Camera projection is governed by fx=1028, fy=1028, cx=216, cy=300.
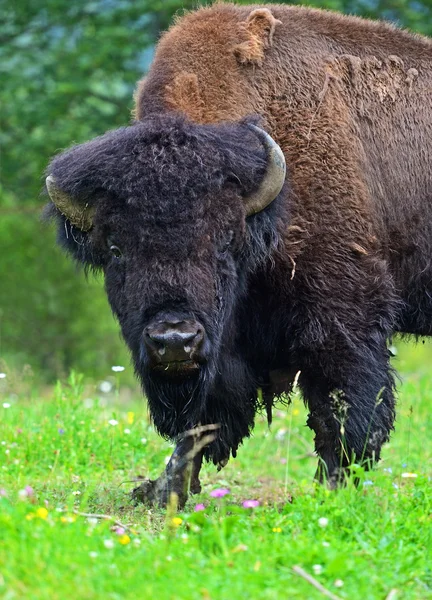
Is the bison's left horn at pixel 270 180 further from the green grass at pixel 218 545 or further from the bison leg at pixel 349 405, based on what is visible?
the green grass at pixel 218 545

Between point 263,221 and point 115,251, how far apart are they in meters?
0.81

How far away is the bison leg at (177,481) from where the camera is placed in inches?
229

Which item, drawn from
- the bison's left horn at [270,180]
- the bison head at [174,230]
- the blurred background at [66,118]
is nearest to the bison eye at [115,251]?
the bison head at [174,230]

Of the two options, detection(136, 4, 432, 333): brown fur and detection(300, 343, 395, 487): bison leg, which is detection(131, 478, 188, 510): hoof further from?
detection(136, 4, 432, 333): brown fur

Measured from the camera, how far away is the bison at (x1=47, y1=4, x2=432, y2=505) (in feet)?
16.7

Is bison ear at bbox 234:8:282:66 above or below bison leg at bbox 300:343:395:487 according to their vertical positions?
above

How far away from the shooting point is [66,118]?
1501 cm

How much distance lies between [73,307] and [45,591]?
1144cm

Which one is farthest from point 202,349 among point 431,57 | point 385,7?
point 385,7

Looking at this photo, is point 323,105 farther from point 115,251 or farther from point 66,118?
point 66,118

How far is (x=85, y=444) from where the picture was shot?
22.9ft

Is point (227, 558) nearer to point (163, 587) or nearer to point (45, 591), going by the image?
point (163, 587)

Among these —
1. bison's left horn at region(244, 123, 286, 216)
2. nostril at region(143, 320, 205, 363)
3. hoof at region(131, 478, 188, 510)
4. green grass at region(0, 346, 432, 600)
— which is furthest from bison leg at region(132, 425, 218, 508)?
bison's left horn at region(244, 123, 286, 216)

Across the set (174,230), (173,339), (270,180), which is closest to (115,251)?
(174,230)
